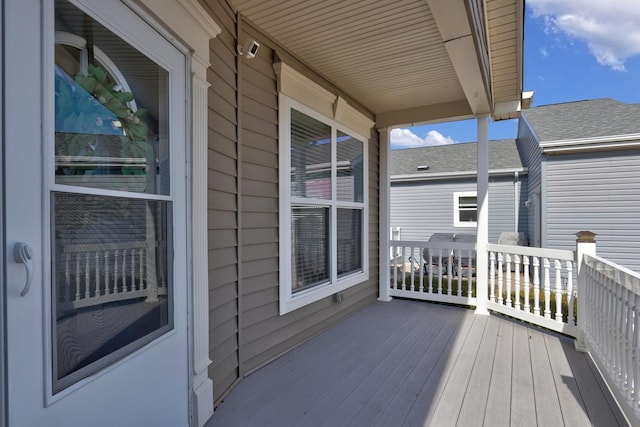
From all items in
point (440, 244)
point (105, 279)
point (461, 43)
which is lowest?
point (440, 244)

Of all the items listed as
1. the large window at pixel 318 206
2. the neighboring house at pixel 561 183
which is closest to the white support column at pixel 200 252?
the large window at pixel 318 206

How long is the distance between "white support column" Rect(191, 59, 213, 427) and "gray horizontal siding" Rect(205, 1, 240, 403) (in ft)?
0.38

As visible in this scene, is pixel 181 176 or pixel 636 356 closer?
pixel 181 176

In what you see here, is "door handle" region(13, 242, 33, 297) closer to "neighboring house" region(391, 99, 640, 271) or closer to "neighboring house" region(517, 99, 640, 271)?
"neighboring house" region(391, 99, 640, 271)

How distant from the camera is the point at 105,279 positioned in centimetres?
127

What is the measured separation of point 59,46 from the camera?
108cm

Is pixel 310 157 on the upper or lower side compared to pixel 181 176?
upper

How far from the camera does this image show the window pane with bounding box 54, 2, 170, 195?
1101mm

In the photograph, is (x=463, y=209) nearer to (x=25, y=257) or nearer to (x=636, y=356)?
(x=636, y=356)

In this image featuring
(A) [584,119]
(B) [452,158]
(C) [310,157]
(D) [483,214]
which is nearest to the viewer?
(C) [310,157]

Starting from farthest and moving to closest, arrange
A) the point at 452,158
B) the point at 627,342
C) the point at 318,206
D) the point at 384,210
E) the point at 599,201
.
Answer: the point at 452,158 → the point at 599,201 → the point at 384,210 → the point at 318,206 → the point at 627,342

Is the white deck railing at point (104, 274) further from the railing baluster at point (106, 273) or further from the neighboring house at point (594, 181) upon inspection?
the neighboring house at point (594, 181)

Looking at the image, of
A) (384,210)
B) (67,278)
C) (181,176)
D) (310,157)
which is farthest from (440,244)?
(67,278)

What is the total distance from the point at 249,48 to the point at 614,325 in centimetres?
310
